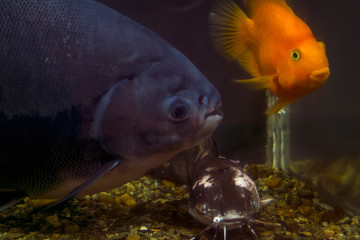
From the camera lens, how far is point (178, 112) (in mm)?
1646

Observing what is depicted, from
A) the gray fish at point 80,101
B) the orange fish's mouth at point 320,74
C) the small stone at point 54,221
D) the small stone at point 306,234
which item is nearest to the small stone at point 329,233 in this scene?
the small stone at point 306,234

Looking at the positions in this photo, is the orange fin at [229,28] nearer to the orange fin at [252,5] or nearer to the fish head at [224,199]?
the orange fin at [252,5]

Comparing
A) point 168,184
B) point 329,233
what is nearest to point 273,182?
point 329,233

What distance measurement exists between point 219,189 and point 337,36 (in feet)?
7.44

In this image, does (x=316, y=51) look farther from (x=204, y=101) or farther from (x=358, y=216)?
(x=358, y=216)

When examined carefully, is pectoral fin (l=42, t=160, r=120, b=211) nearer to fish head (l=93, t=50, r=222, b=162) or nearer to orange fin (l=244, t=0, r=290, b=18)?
fish head (l=93, t=50, r=222, b=162)

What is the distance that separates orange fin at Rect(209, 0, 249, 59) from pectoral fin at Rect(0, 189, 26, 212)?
2441 mm

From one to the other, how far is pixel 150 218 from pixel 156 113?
5.38ft

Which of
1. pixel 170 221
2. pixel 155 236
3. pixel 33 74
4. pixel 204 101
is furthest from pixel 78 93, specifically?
pixel 170 221

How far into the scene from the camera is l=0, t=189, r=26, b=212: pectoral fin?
1684 mm

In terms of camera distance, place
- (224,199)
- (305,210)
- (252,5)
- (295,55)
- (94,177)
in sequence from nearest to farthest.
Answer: (94,177), (295,55), (224,199), (252,5), (305,210)

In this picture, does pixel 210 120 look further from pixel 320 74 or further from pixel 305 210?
pixel 305 210

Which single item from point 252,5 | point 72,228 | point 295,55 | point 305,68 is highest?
point 252,5

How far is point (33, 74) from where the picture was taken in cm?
158
